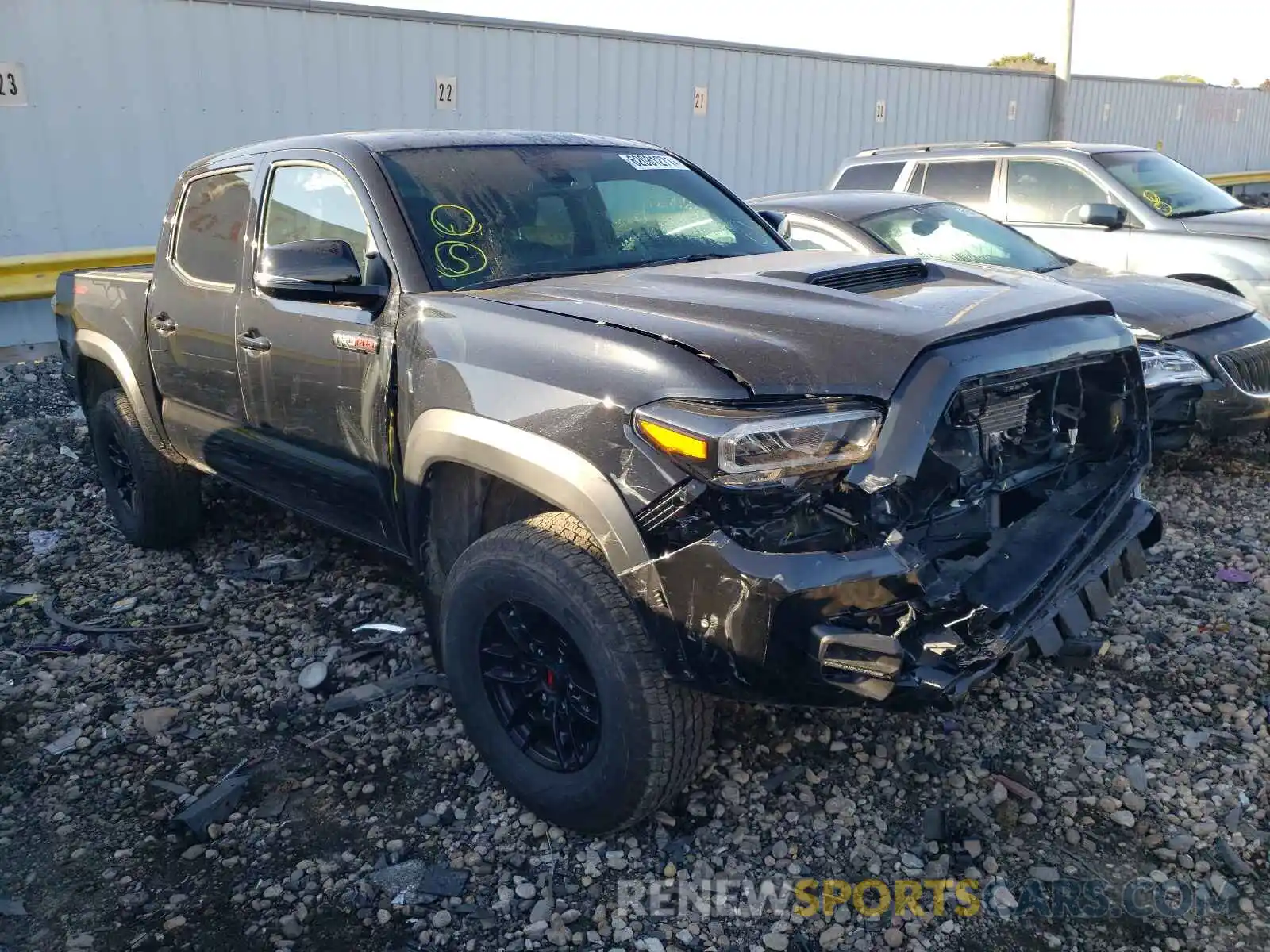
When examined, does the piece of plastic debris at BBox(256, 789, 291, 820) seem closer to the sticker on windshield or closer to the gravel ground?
the gravel ground

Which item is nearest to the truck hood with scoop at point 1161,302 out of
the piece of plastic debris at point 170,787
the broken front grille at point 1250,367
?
the broken front grille at point 1250,367

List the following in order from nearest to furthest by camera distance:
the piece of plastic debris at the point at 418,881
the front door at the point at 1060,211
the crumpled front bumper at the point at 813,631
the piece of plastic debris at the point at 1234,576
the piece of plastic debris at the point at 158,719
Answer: the crumpled front bumper at the point at 813,631 < the piece of plastic debris at the point at 418,881 < the piece of plastic debris at the point at 158,719 < the piece of plastic debris at the point at 1234,576 < the front door at the point at 1060,211

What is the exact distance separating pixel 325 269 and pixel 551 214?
81cm

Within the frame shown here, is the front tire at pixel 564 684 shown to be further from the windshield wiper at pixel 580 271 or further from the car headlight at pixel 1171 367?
the car headlight at pixel 1171 367

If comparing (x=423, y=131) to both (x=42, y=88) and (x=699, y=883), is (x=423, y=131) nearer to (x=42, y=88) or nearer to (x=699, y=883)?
(x=699, y=883)

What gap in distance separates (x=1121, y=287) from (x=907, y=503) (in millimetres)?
4297

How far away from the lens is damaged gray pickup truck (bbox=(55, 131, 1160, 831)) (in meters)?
2.42

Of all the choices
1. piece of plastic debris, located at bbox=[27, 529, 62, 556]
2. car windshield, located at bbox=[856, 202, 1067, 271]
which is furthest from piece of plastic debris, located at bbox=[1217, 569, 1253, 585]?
piece of plastic debris, located at bbox=[27, 529, 62, 556]

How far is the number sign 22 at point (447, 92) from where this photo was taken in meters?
10.8

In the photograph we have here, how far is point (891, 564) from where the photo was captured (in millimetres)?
2387

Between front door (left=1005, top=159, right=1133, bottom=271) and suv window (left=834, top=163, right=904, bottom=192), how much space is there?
0.92 meters

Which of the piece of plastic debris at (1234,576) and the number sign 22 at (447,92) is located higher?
the number sign 22 at (447,92)

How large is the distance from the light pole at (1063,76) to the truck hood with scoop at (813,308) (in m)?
17.3

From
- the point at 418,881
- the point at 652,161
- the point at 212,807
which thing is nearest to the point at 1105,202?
the point at 652,161
